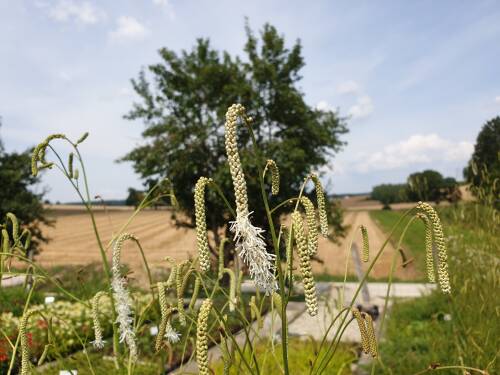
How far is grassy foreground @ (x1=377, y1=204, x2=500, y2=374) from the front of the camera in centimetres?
436

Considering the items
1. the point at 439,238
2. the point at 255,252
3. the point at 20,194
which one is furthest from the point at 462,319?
the point at 20,194

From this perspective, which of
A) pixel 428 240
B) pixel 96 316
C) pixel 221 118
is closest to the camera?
pixel 428 240

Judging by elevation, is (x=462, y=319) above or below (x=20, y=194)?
below

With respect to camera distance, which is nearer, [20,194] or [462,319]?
[462,319]

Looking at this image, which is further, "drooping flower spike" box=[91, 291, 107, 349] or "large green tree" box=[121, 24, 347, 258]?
"large green tree" box=[121, 24, 347, 258]

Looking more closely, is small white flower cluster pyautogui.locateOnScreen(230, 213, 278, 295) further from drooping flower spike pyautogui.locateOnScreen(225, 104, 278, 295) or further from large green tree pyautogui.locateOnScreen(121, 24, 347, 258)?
large green tree pyautogui.locateOnScreen(121, 24, 347, 258)

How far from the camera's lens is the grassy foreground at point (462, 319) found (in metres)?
4.36

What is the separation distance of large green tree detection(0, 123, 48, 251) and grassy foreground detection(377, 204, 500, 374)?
38.3ft

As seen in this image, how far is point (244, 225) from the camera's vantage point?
1053mm

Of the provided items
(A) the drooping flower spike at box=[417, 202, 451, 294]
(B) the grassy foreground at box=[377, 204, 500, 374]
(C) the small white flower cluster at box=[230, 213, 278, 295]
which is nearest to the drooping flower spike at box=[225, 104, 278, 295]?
(C) the small white flower cluster at box=[230, 213, 278, 295]

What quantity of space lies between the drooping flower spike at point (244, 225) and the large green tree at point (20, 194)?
14.7 meters

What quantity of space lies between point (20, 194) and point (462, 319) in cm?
1373

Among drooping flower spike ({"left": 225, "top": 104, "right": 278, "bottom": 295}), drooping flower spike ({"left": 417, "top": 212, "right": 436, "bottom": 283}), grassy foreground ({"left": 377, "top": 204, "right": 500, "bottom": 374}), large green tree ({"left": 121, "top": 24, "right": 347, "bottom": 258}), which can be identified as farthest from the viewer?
large green tree ({"left": 121, "top": 24, "right": 347, "bottom": 258})

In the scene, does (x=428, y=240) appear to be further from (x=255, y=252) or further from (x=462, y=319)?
(x=462, y=319)
